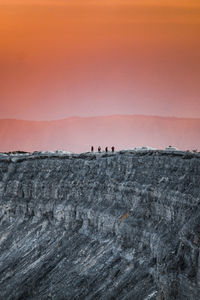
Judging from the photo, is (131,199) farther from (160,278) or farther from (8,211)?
(8,211)

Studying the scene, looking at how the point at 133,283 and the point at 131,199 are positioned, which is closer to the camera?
the point at 133,283

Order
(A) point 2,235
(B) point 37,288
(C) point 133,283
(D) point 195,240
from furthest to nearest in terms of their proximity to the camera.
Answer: (A) point 2,235
(B) point 37,288
(C) point 133,283
(D) point 195,240

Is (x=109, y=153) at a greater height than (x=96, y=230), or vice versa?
(x=109, y=153)

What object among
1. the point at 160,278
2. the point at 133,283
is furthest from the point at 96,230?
the point at 160,278

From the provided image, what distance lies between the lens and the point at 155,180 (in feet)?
259

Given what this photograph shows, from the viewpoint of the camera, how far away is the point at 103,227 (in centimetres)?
8425

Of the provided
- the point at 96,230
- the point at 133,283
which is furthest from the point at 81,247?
the point at 133,283

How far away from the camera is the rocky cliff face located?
223 ft

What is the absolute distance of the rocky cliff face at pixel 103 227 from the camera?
223 feet

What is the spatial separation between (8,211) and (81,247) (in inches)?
925

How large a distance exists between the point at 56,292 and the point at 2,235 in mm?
23114

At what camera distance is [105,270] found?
77.7 meters

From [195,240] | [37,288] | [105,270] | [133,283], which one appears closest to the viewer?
[195,240]

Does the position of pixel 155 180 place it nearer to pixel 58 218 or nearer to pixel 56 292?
pixel 56 292
